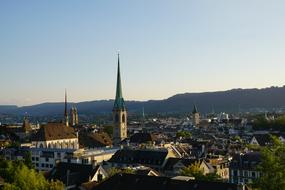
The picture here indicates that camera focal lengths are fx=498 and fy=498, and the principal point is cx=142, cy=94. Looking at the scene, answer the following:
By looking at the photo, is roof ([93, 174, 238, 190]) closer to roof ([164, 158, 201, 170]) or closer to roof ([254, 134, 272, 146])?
roof ([164, 158, 201, 170])

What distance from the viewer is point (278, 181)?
31.5m

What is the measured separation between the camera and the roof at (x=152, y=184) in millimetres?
38625

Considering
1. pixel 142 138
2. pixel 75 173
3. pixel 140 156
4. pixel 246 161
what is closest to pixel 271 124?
pixel 142 138

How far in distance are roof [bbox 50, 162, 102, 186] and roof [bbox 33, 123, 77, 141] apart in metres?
39.9

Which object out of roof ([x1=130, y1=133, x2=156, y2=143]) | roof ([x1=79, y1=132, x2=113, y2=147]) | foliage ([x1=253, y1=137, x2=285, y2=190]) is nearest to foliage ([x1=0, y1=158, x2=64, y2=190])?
foliage ([x1=253, y1=137, x2=285, y2=190])

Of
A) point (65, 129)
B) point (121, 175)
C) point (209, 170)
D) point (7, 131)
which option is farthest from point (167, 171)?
point (7, 131)

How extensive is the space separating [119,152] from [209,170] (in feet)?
50.3

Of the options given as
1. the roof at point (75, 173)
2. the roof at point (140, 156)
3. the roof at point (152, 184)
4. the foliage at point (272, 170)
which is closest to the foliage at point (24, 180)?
the roof at point (152, 184)

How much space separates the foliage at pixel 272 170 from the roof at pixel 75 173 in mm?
22951

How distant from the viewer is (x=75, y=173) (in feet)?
172

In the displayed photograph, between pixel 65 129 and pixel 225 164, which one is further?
pixel 65 129

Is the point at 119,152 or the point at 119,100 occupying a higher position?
the point at 119,100

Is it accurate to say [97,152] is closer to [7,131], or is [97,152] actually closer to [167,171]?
[167,171]

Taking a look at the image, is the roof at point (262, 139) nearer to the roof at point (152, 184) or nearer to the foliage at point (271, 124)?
the foliage at point (271, 124)
